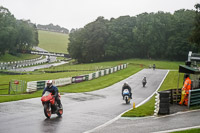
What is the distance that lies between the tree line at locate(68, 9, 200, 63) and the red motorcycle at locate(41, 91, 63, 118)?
80.9m

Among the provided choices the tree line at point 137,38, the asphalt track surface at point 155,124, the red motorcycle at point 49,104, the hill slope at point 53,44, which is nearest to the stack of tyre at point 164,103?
the asphalt track surface at point 155,124

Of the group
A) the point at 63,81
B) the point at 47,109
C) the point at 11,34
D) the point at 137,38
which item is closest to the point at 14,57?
the point at 11,34

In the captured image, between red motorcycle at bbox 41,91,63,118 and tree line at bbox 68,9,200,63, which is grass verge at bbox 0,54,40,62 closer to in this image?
tree line at bbox 68,9,200,63

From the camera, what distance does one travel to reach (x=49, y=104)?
44.6 feet

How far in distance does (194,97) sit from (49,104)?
8781mm

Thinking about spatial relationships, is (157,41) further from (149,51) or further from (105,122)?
(105,122)

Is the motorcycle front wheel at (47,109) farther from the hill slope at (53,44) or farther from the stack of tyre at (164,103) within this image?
the hill slope at (53,44)

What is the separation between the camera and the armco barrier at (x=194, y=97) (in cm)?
1662

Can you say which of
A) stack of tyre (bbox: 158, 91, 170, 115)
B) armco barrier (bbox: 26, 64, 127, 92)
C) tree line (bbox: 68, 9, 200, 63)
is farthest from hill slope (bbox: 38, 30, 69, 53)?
stack of tyre (bbox: 158, 91, 170, 115)

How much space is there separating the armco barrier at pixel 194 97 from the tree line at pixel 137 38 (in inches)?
2968

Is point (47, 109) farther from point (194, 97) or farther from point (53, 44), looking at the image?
point (53, 44)

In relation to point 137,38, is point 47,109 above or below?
below

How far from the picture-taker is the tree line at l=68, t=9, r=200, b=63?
305 feet

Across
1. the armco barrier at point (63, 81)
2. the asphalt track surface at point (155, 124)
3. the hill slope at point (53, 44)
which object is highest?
the hill slope at point (53, 44)
